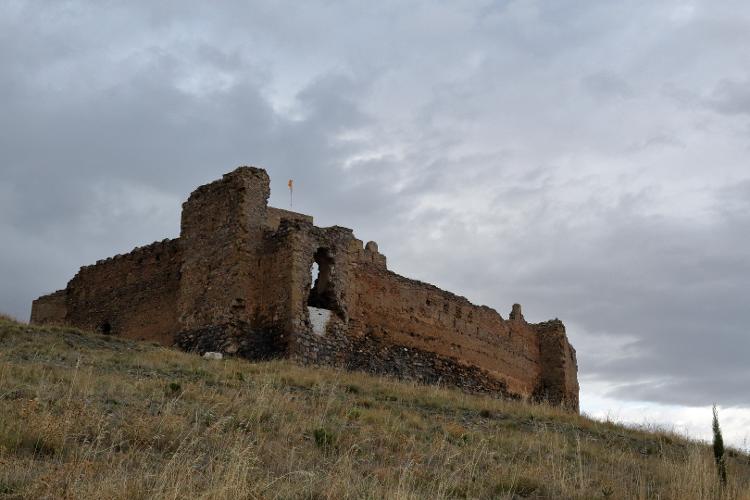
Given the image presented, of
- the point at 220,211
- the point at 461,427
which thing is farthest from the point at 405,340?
the point at 461,427

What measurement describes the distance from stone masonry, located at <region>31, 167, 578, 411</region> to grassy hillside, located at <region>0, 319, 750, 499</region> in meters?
3.69

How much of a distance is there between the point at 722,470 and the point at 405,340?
1270 cm

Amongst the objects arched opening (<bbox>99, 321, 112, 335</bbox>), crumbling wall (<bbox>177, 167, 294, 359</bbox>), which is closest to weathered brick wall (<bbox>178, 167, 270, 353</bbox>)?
crumbling wall (<bbox>177, 167, 294, 359</bbox>)

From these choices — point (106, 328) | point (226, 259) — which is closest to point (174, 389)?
point (226, 259)

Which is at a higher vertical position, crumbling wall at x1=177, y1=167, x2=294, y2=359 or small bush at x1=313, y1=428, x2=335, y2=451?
crumbling wall at x1=177, y1=167, x2=294, y2=359

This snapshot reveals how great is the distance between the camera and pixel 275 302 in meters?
19.0

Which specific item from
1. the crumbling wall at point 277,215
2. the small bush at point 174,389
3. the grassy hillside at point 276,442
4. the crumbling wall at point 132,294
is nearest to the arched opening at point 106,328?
the crumbling wall at point 132,294

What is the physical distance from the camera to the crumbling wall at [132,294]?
2139 cm

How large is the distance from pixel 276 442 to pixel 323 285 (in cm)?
1139

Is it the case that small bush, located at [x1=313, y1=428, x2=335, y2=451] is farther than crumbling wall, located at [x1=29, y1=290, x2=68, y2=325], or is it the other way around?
crumbling wall, located at [x1=29, y1=290, x2=68, y2=325]

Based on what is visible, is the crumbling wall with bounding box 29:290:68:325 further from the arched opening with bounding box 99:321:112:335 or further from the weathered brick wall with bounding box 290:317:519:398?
the weathered brick wall with bounding box 290:317:519:398

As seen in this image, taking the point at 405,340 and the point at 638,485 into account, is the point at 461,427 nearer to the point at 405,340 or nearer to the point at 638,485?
the point at 638,485

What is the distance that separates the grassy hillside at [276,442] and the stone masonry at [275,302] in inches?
145

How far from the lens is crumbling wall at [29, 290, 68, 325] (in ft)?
83.5
